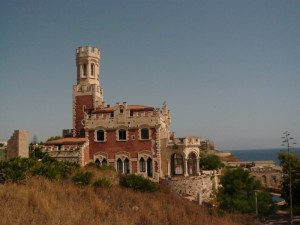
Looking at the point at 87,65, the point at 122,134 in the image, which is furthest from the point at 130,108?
the point at 87,65

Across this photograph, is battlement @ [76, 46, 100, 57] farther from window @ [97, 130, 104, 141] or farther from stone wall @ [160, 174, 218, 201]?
stone wall @ [160, 174, 218, 201]

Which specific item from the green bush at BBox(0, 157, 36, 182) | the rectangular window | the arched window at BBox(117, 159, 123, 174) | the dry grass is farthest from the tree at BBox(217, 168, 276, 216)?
the green bush at BBox(0, 157, 36, 182)

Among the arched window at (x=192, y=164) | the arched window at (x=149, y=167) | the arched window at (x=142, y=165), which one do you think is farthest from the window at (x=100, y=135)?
the arched window at (x=192, y=164)

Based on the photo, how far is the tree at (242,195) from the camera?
29.2 metres

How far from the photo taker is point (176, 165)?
41.9 m

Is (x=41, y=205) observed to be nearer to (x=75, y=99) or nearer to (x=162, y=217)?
(x=162, y=217)

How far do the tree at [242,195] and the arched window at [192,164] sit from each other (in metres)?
4.25

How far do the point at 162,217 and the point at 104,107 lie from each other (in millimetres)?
30377

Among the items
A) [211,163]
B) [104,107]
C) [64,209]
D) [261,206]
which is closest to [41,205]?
[64,209]

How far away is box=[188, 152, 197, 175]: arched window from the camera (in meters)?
37.9

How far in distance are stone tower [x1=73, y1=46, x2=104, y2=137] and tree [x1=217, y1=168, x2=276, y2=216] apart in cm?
1775

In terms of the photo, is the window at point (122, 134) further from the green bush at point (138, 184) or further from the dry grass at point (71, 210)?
the dry grass at point (71, 210)

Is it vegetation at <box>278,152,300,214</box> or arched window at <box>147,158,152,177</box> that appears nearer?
vegetation at <box>278,152,300,214</box>

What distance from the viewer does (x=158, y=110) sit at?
119ft
